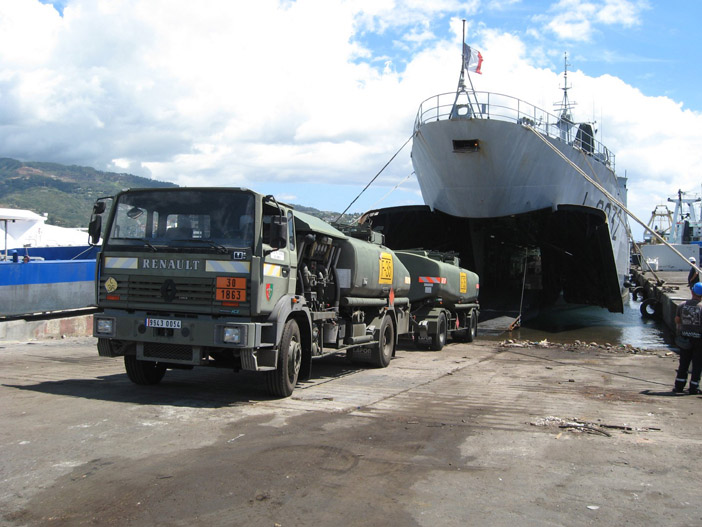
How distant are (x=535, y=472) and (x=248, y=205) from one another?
4552 millimetres

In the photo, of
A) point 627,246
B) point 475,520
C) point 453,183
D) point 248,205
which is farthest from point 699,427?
point 627,246

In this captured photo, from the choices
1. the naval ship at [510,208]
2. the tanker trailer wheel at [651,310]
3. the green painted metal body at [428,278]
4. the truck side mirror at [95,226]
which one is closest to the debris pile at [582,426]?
the truck side mirror at [95,226]

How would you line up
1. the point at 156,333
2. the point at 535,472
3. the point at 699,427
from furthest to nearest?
the point at 156,333
the point at 699,427
the point at 535,472

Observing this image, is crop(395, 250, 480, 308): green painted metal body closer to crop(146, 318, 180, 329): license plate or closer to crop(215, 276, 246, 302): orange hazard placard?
Answer: crop(215, 276, 246, 302): orange hazard placard

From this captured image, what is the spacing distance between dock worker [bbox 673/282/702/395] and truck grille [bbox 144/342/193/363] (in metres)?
7.05

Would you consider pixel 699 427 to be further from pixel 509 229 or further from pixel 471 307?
pixel 509 229

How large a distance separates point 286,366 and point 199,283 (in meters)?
1.58

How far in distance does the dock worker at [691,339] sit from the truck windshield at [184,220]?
6.47 meters

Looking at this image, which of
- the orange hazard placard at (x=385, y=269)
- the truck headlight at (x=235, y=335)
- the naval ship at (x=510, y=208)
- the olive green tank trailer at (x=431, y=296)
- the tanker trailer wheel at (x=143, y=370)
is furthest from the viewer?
the naval ship at (x=510, y=208)

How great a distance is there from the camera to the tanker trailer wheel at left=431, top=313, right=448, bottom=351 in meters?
15.9

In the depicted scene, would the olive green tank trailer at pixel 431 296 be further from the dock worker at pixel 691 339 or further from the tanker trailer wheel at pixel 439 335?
the dock worker at pixel 691 339

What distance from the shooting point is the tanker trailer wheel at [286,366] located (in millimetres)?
8008

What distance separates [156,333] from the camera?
7633 millimetres

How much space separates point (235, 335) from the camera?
730 cm
